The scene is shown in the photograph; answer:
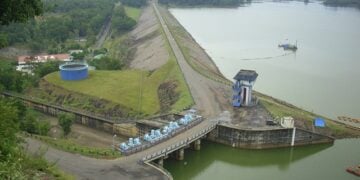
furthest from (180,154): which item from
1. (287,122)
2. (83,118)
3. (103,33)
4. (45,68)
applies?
(103,33)

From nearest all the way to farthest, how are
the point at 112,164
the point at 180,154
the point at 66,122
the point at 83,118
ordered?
the point at 112,164
the point at 180,154
the point at 66,122
the point at 83,118

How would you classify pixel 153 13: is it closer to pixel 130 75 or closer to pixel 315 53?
pixel 315 53

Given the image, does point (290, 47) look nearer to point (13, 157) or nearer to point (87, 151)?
point (87, 151)

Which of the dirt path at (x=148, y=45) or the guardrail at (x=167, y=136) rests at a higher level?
the dirt path at (x=148, y=45)

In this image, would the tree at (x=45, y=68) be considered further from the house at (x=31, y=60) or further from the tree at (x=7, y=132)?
the tree at (x=7, y=132)

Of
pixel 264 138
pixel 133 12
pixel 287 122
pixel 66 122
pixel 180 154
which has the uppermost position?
pixel 133 12

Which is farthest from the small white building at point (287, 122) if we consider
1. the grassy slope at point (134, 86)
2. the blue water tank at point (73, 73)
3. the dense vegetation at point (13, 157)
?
the blue water tank at point (73, 73)

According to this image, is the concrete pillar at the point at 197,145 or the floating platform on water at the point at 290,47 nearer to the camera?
the concrete pillar at the point at 197,145
